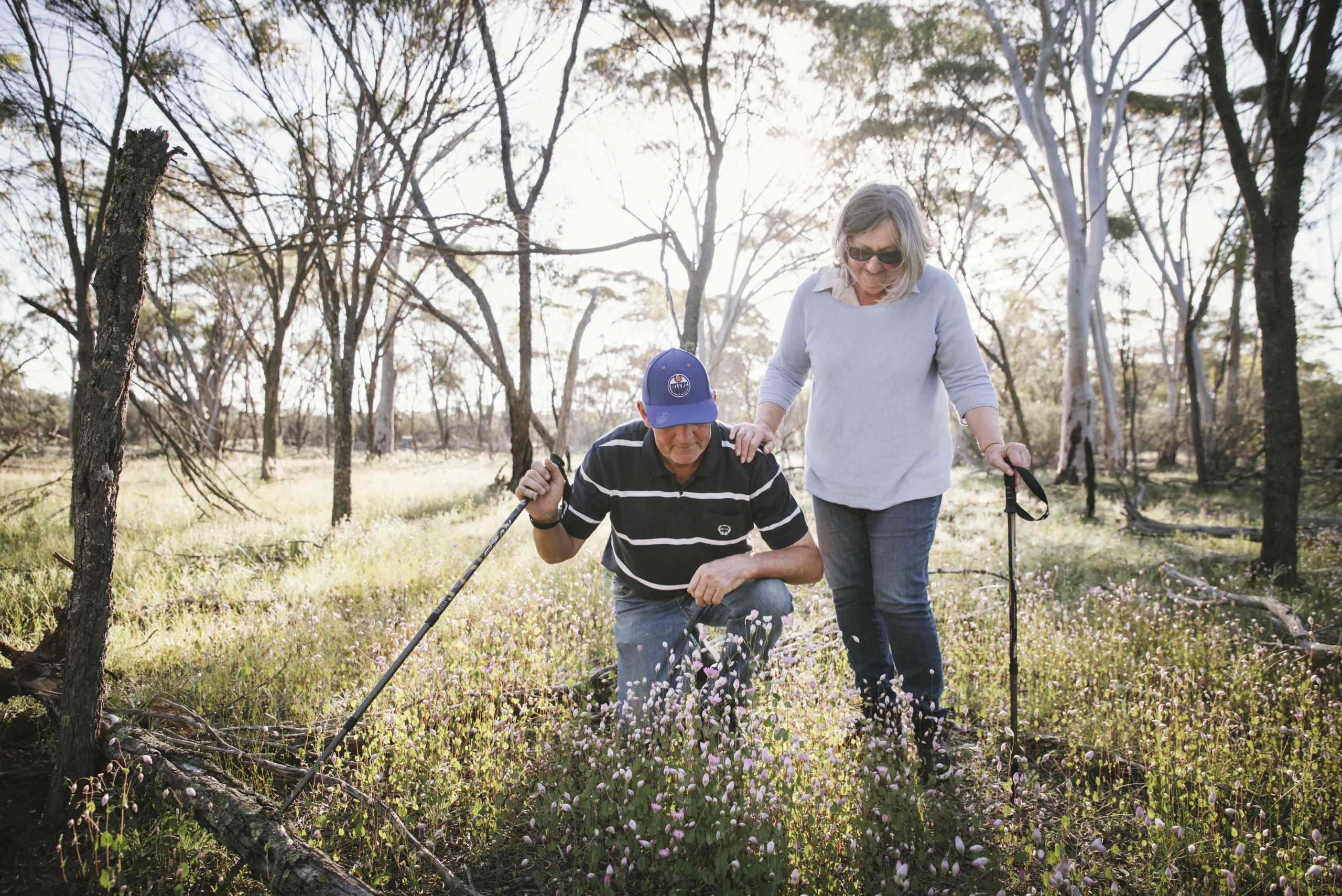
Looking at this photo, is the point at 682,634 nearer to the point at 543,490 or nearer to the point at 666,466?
the point at 666,466

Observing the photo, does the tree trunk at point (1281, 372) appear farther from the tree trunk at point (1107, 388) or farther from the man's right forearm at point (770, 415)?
the tree trunk at point (1107, 388)

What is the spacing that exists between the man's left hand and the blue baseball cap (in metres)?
0.53

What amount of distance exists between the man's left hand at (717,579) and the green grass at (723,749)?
17.8 inches

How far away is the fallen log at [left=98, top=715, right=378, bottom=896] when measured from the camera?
5.47 feet

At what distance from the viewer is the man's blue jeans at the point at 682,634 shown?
2541 millimetres

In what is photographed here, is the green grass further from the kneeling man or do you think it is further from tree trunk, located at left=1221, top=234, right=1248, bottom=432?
tree trunk, located at left=1221, top=234, right=1248, bottom=432

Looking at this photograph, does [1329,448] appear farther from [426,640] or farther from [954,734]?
[426,640]

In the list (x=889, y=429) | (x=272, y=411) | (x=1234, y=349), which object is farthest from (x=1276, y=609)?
(x=1234, y=349)

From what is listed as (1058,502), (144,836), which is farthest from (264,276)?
(1058,502)

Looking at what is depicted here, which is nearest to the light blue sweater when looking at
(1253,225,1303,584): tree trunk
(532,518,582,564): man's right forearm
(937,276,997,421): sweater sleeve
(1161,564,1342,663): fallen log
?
(937,276,997,421): sweater sleeve

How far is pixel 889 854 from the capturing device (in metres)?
2.01

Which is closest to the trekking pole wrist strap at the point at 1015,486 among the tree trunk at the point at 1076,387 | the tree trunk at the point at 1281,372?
the tree trunk at the point at 1281,372

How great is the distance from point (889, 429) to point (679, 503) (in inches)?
33.7

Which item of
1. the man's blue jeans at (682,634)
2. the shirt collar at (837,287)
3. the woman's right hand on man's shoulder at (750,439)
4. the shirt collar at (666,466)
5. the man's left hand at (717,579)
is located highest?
the shirt collar at (837,287)
